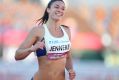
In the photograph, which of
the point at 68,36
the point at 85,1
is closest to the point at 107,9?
the point at 85,1

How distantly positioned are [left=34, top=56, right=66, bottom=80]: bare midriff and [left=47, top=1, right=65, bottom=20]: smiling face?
1.26 feet

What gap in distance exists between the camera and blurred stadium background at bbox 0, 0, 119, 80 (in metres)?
11.8

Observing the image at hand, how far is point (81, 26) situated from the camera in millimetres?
12445

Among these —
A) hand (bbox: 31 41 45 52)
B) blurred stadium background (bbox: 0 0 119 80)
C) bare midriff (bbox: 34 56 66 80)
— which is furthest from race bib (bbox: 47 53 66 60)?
blurred stadium background (bbox: 0 0 119 80)

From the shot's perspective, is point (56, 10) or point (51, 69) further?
point (51, 69)

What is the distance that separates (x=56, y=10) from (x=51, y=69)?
0.54 metres

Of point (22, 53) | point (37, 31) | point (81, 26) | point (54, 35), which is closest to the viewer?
point (22, 53)

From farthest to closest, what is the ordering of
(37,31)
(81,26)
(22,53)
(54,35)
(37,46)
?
(81,26)
(54,35)
(37,31)
(22,53)
(37,46)

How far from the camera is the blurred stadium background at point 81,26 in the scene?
1184 cm

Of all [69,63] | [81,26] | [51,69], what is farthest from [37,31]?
[81,26]

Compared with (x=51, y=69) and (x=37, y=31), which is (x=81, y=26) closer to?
(x=51, y=69)

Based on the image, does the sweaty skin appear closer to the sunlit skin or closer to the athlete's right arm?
the sunlit skin

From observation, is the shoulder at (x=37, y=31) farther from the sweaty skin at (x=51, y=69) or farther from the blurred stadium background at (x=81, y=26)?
the blurred stadium background at (x=81, y=26)

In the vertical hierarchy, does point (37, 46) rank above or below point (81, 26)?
above
